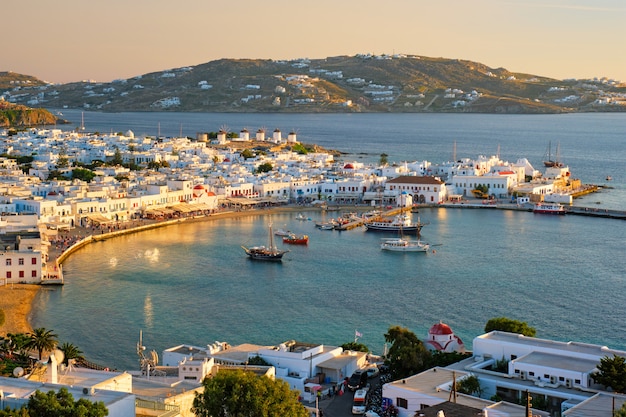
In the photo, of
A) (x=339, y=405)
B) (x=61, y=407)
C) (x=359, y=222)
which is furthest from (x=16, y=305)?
(x=359, y=222)

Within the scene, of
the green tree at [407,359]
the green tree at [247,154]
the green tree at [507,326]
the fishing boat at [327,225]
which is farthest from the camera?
the green tree at [247,154]

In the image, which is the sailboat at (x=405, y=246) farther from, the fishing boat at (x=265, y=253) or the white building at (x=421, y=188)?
the white building at (x=421, y=188)

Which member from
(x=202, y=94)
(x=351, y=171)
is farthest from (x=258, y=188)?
(x=202, y=94)

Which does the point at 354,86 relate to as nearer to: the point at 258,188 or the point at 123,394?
the point at 258,188

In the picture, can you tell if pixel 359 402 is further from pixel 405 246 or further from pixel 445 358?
pixel 405 246

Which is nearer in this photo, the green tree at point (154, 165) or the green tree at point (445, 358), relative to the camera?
the green tree at point (445, 358)

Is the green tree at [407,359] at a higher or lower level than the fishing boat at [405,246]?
higher

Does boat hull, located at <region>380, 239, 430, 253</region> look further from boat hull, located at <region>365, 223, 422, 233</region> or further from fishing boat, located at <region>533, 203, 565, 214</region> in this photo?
fishing boat, located at <region>533, 203, 565, 214</region>

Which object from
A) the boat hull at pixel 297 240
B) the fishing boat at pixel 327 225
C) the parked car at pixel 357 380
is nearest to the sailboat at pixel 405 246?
the boat hull at pixel 297 240
